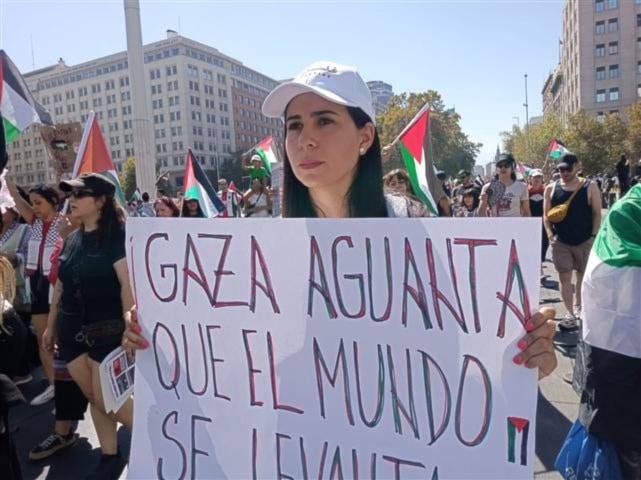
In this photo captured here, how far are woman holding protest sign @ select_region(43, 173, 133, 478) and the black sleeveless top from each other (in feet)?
14.3

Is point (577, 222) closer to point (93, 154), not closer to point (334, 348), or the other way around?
point (334, 348)

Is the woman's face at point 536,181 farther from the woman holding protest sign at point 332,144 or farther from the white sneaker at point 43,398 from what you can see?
the white sneaker at point 43,398

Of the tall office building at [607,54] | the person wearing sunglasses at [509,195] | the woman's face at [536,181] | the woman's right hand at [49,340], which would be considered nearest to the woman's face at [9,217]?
the woman's right hand at [49,340]

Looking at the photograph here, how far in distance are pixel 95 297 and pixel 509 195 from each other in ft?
15.9

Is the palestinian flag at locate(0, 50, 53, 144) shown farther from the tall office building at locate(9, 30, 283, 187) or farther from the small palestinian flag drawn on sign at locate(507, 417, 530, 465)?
the tall office building at locate(9, 30, 283, 187)

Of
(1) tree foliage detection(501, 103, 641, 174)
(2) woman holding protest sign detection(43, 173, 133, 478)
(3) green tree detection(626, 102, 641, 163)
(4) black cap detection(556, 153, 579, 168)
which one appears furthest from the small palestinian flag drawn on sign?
(3) green tree detection(626, 102, 641, 163)

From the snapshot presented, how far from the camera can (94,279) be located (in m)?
2.90

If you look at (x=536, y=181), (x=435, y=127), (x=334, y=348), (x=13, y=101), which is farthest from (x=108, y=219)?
(x=435, y=127)

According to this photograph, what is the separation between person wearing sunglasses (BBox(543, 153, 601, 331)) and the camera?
198 inches

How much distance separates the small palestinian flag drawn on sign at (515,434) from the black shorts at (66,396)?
3.20 metres

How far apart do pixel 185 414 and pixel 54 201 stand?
348cm

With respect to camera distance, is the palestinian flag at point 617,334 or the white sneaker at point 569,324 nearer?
the palestinian flag at point 617,334

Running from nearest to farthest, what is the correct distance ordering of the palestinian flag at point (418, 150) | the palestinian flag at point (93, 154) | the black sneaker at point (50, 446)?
the black sneaker at point (50, 446) → the palestinian flag at point (93, 154) → the palestinian flag at point (418, 150)

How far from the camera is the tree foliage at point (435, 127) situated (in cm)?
5200
